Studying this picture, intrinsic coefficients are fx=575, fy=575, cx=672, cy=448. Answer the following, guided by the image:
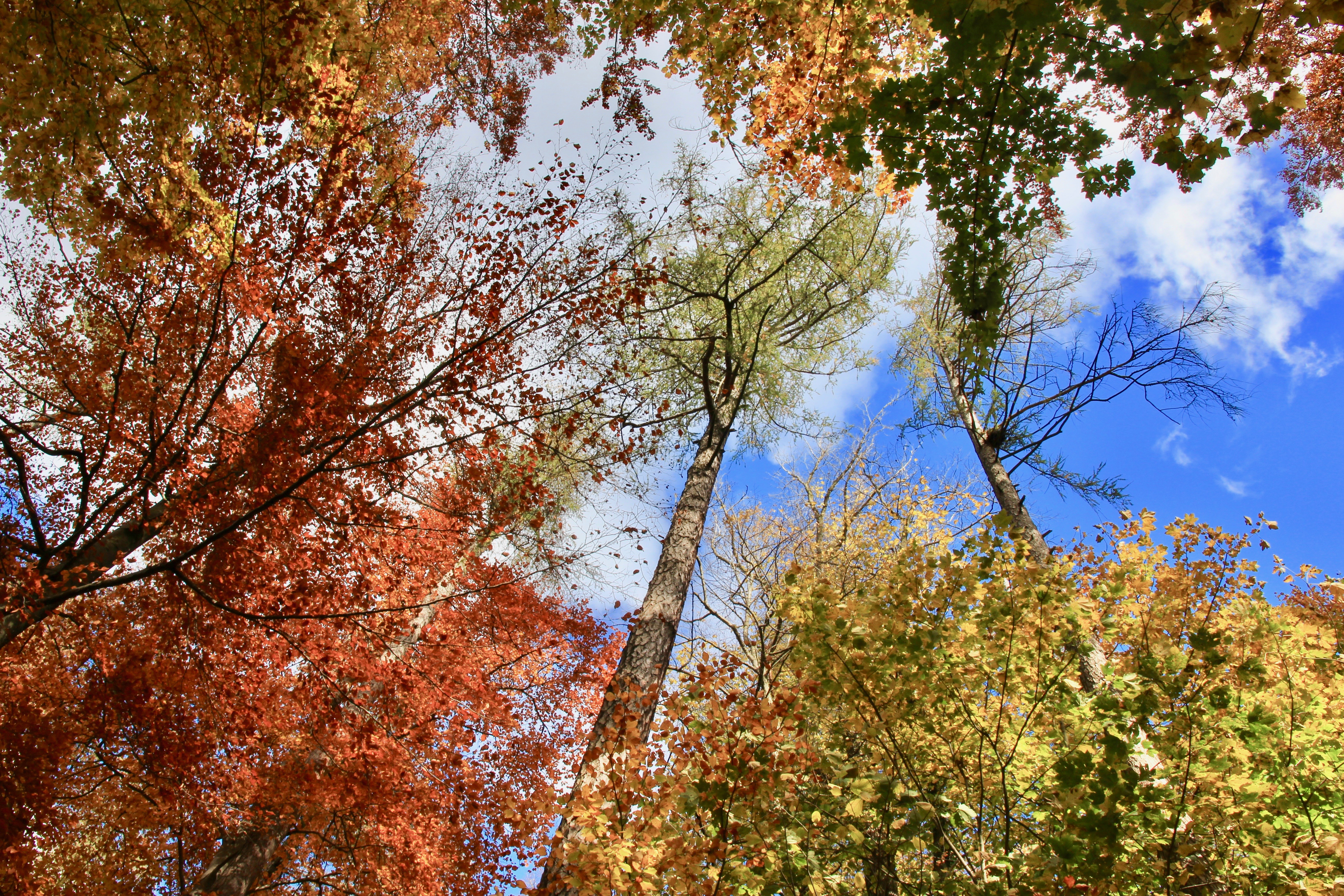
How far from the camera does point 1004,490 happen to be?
8.46 meters

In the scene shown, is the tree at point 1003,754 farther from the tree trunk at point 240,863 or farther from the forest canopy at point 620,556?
the tree trunk at point 240,863

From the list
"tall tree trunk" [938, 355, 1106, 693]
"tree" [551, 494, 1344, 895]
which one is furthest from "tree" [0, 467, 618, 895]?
"tall tree trunk" [938, 355, 1106, 693]

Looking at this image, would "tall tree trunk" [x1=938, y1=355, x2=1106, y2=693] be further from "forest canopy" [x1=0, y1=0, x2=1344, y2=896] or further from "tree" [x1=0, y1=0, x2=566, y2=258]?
"tree" [x1=0, y1=0, x2=566, y2=258]

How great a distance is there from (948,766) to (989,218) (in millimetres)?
3635

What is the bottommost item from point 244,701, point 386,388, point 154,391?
point 244,701

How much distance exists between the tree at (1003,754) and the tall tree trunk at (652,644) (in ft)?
1.93

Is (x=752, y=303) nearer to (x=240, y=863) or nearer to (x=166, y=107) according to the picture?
(x=166, y=107)

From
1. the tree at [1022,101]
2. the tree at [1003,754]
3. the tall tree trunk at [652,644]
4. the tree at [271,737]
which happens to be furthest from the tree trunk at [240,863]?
the tree at [1022,101]

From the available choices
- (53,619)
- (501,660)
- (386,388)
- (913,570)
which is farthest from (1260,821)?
(53,619)

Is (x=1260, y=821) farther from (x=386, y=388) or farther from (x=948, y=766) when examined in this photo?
(x=386, y=388)

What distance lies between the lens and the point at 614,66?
7102 millimetres


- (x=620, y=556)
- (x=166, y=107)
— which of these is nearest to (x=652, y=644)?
(x=620, y=556)

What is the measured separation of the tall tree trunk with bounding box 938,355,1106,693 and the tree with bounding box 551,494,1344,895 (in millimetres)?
2451

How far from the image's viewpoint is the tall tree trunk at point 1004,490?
20.9 feet
